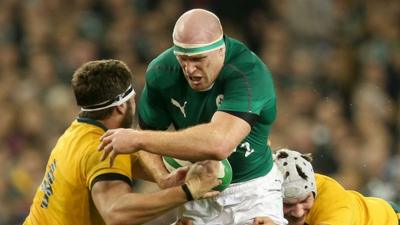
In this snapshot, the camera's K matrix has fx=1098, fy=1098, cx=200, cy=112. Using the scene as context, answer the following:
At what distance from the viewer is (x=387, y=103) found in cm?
1077

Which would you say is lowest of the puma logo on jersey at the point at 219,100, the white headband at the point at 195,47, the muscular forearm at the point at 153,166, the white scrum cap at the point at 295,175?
the white scrum cap at the point at 295,175

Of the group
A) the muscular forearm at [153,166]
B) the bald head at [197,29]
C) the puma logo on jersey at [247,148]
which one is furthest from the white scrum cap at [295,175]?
the bald head at [197,29]

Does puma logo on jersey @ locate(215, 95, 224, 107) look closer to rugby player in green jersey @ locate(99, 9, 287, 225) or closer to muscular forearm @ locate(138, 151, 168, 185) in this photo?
rugby player in green jersey @ locate(99, 9, 287, 225)

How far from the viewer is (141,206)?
5777 mm

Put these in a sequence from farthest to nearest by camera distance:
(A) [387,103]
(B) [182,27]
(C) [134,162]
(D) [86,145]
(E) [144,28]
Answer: (E) [144,28] < (A) [387,103] < (C) [134,162] < (D) [86,145] < (B) [182,27]

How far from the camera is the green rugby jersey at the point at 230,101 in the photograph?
580cm

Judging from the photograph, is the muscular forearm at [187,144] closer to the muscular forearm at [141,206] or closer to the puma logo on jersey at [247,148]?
the muscular forearm at [141,206]

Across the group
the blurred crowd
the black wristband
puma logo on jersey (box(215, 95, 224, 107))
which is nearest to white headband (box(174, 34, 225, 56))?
puma logo on jersey (box(215, 95, 224, 107))

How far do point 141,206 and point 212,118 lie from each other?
596 mm

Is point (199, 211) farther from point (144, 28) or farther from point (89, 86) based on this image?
point (144, 28)

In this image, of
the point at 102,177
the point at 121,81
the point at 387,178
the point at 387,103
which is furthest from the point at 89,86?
the point at 387,103

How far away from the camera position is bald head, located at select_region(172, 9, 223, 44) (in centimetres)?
570

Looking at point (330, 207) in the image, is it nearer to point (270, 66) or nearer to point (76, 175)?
point (76, 175)

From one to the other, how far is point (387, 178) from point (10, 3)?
16.3 feet
